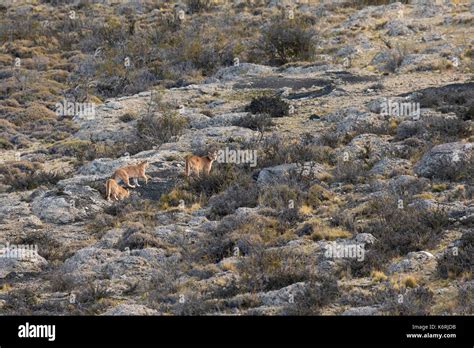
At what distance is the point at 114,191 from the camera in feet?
68.1

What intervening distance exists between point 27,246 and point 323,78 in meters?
16.9

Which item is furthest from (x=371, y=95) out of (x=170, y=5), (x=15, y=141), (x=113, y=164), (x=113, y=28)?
(x=170, y=5)

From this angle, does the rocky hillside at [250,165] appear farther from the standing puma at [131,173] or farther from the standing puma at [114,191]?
the standing puma at [131,173]

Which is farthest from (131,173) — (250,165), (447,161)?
(447,161)

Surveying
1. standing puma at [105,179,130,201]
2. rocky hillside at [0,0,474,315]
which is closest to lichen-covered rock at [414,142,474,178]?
rocky hillside at [0,0,474,315]

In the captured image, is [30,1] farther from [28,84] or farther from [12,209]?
[12,209]

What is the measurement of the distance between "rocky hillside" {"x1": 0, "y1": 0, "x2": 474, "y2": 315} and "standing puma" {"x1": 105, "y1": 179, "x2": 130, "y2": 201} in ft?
0.77

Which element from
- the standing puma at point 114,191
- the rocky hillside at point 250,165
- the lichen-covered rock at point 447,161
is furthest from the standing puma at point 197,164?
the lichen-covered rock at point 447,161

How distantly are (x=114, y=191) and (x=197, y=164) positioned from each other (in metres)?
2.29

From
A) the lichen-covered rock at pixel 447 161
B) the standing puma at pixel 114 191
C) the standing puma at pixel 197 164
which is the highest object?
the lichen-covered rock at pixel 447 161

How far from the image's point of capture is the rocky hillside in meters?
14.7

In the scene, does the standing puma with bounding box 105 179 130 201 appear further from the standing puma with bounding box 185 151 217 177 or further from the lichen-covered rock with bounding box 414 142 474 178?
the lichen-covered rock with bounding box 414 142 474 178

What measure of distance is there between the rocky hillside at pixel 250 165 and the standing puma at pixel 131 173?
355 millimetres

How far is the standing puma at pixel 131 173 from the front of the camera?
21312 millimetres
